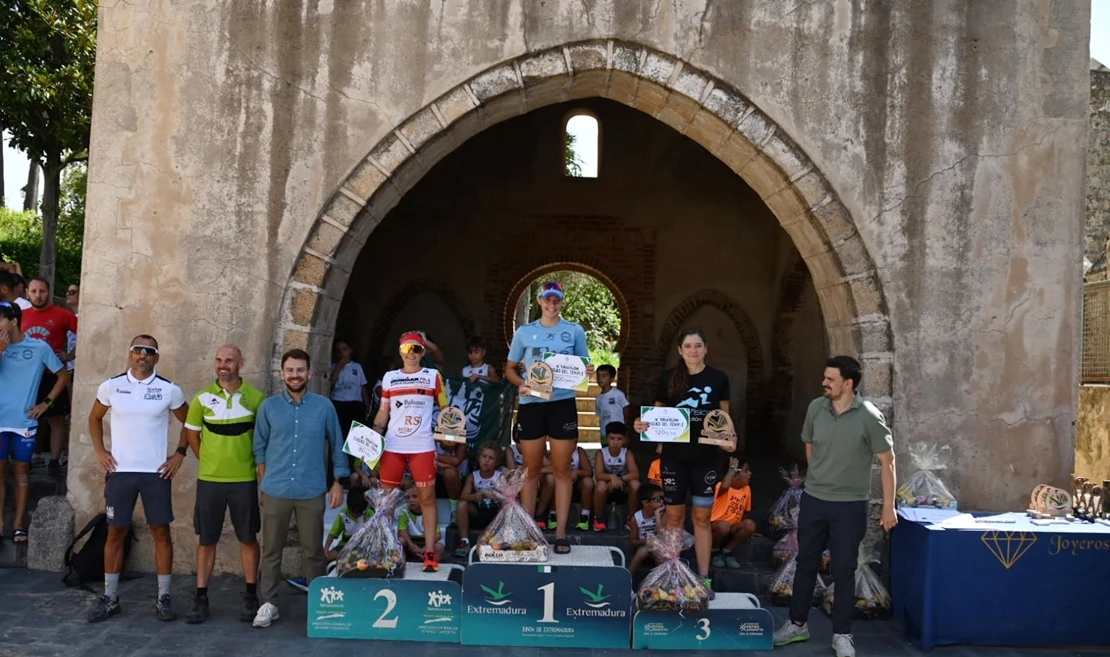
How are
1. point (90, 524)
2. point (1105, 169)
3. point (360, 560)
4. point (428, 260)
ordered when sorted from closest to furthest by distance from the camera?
point (360, 560) → point (90, 524) → point (428, 260) → point (1105, 169)

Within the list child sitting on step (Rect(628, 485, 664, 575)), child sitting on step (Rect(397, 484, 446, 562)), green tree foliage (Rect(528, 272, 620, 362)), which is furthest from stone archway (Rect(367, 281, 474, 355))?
green tree foliage (Rect(528, 272, 620, 362))

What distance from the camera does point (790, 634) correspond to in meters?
5.27

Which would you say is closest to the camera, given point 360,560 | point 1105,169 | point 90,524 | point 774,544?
point 360,560

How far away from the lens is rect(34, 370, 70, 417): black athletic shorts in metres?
6.93

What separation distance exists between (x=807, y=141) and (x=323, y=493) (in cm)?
408

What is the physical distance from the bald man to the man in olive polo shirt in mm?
3232

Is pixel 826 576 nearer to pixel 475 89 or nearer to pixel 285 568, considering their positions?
pixel 285 568

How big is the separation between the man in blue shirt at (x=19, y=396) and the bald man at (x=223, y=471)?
1.83 m

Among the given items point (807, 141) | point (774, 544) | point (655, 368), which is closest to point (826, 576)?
point (774, 544)

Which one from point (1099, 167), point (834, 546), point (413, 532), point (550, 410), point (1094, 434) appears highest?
point (1099, 167)

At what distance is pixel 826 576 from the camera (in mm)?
6266

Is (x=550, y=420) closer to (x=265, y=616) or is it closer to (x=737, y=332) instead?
(x=265, y=616)

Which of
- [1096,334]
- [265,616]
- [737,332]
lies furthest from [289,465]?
[1096,334]

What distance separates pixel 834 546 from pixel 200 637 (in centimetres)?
369
